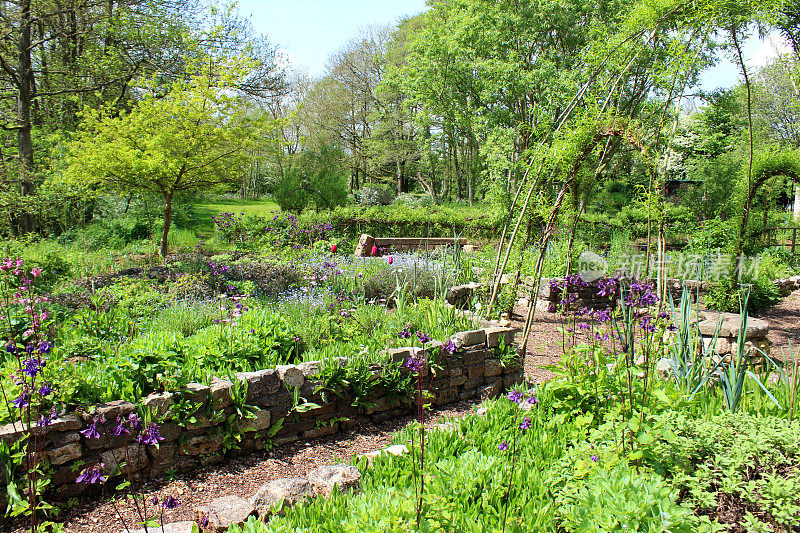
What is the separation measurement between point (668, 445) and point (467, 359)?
2046 millimetres

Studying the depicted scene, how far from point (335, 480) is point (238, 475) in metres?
0.87

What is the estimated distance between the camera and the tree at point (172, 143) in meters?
7.30

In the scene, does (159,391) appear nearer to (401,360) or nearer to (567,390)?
(401,360)

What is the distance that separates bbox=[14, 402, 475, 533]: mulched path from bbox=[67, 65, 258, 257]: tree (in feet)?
18.0

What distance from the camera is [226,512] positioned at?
224cm

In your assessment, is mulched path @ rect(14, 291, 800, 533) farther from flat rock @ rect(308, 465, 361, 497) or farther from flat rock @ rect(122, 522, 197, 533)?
flat rock @ rect(308, 465, 361, 497)

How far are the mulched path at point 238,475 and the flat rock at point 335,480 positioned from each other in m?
0.48

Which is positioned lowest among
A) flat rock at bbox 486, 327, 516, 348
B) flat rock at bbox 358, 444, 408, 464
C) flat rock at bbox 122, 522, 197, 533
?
flat rock at bbox 122, 522, 197, 533

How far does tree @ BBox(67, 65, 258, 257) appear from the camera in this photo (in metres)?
7.30

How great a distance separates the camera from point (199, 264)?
21.2 ft

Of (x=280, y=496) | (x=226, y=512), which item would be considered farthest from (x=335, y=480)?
(x=226, y=512)

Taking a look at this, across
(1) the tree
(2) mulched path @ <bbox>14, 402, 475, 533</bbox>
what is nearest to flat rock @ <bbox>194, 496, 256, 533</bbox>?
(2) mulched path @ <bbox>14, 402, 475, 533</bbox>

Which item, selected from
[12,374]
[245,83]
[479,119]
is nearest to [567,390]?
[12,374]

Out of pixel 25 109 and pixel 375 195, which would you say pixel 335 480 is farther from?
pixel 375 195
